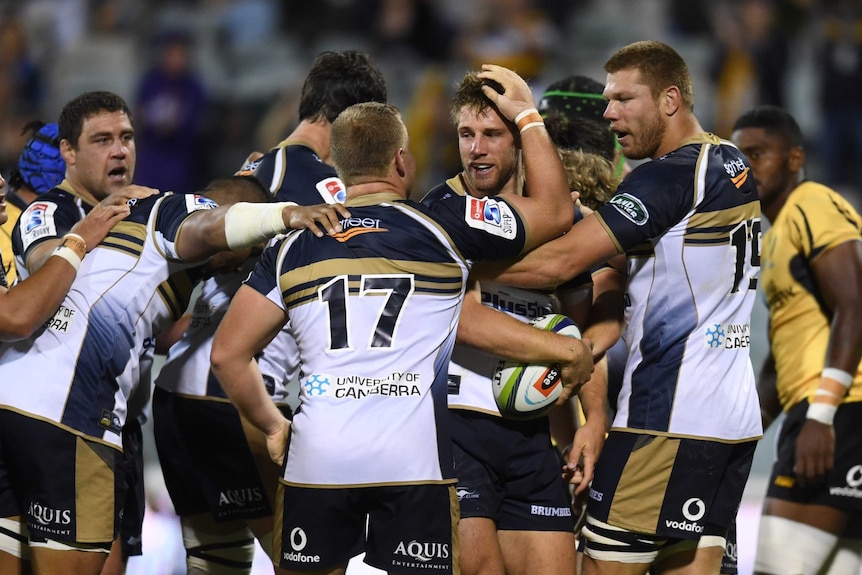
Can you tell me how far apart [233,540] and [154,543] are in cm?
158

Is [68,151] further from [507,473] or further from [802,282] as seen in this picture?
[802,282]

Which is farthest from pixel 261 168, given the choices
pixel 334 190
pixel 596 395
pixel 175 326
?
pixel 596 395

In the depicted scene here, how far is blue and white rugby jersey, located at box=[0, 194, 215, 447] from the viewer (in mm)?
5211

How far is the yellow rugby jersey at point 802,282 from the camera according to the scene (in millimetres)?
6570

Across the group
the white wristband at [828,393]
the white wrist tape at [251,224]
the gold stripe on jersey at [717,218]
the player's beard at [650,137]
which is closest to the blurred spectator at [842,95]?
the white wristband at [828,393]

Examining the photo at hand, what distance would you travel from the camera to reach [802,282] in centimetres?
666

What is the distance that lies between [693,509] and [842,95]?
379 inches

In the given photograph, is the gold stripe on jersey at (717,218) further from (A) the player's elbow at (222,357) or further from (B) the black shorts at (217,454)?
(B) the black shorts at (217,454)

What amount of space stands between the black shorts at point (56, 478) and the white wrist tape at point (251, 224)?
110 centimetres

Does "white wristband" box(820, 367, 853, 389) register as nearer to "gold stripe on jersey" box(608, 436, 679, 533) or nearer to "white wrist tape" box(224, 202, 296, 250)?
"gold stripe on jersey" box(608, 436, 679, 533)

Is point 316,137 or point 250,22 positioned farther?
point 250,22

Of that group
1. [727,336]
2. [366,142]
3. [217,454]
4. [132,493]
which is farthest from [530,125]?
[132,493]

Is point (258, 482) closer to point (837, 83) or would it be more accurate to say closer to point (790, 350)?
point (790, 350)

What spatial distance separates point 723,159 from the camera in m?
5.08
